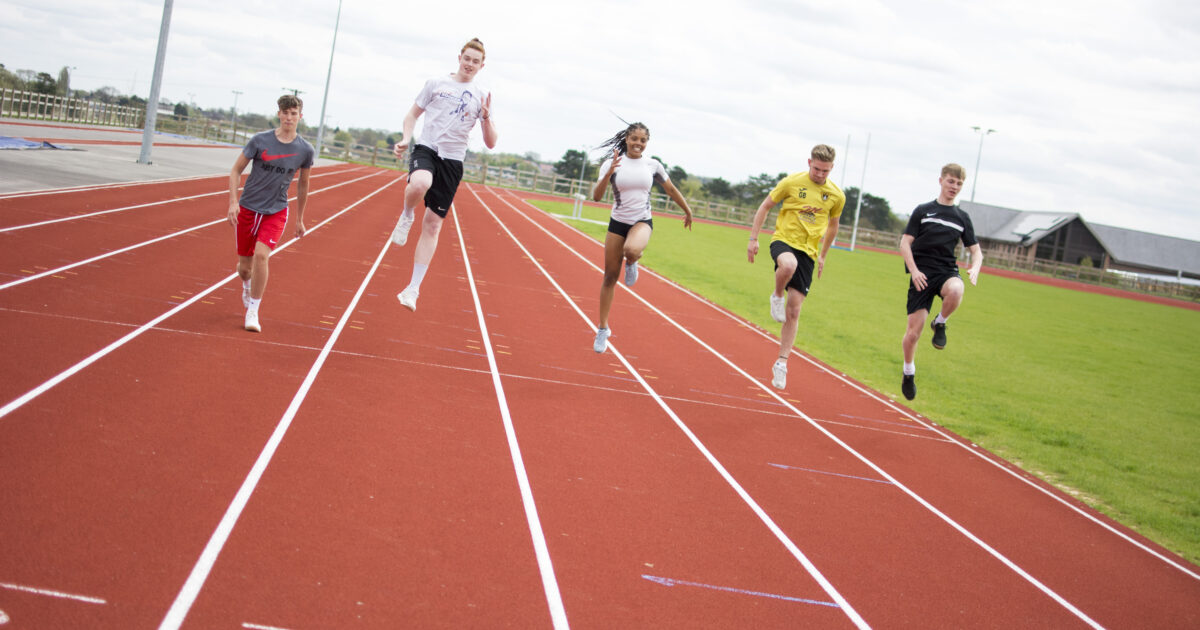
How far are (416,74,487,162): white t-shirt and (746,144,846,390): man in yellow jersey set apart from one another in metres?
2.63

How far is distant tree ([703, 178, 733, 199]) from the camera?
83625mm

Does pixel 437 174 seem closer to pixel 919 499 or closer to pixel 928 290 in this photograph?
pixel 928 290

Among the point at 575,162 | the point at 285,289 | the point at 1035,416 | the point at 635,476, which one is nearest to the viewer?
the point at 635,476

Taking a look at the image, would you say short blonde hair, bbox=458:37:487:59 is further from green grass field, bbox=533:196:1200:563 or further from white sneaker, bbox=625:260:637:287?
green grass field, bbox=533:196:1200:563

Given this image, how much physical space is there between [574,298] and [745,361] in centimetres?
368

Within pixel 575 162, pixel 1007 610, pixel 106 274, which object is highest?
pixel 575 162

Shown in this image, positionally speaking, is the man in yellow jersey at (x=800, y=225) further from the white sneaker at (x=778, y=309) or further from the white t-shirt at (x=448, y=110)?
the white t-shirt at (x=448, y=110)

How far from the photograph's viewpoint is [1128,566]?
251 inches

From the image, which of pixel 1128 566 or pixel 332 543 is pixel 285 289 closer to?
pixel 332 543

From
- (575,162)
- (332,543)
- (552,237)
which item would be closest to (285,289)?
(332,543)

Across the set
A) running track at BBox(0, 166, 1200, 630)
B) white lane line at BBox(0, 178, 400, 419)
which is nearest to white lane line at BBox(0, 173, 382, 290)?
running track at BBox(0, 166, 1200, 630)

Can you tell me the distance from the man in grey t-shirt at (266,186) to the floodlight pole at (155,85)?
17736 millimetres

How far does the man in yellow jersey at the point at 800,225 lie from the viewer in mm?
7852

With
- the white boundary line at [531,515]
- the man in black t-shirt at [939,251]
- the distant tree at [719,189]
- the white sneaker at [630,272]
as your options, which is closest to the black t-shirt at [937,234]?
the man in black t-shirt at [939,251]
